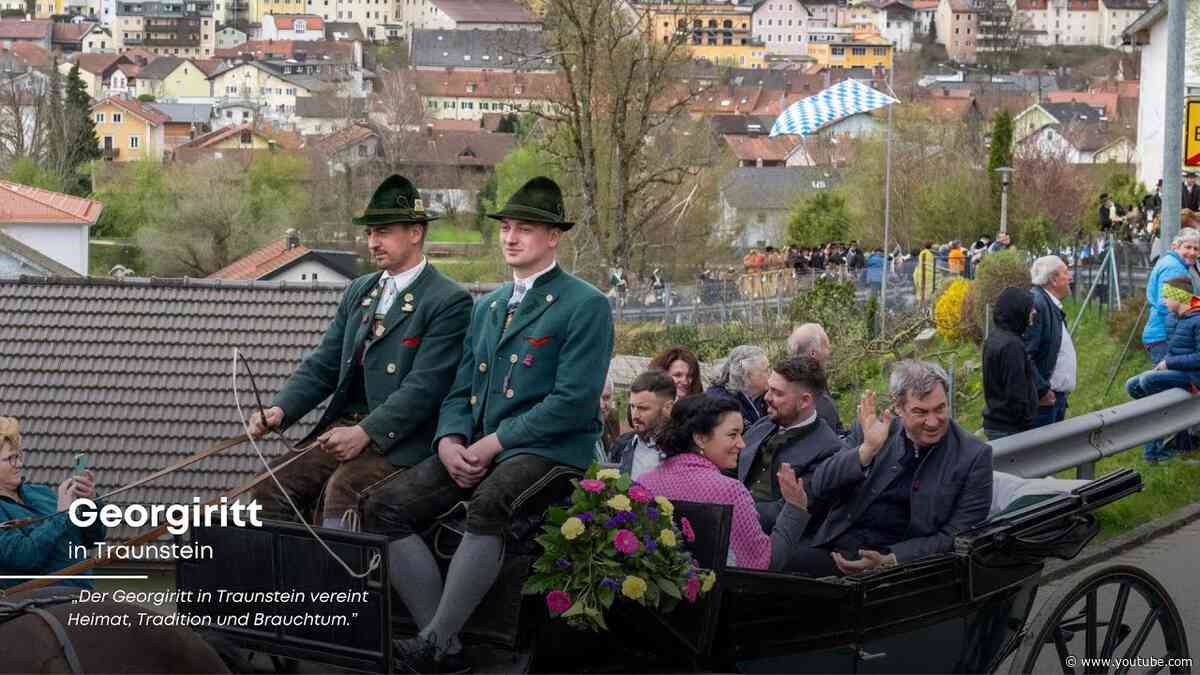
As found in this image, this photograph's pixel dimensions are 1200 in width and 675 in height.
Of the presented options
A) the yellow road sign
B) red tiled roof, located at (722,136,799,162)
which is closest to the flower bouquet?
the yellow road sign

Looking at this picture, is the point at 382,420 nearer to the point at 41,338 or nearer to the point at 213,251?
the point at 41,338

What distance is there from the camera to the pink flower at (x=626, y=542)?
237 inches

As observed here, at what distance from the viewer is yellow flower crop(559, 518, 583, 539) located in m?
6.06

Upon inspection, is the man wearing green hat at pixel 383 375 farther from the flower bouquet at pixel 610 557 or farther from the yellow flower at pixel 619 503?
the yellow flower at pixel 619 503

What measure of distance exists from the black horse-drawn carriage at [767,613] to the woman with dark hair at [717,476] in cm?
37

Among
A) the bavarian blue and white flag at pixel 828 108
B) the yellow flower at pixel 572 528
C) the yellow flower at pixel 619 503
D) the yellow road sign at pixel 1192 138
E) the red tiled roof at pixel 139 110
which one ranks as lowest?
the yellow flower at pixel 572 528

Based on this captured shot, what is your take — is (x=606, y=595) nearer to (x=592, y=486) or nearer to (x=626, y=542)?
(x=626, y=542)

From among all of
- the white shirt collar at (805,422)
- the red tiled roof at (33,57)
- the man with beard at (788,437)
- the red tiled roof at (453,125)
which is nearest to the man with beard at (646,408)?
the man with beard at (788,437)

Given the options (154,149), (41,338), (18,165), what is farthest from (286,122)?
(41,338)

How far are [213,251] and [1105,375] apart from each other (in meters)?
79.4

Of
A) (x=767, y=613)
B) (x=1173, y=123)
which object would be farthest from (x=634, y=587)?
(x=1173, y=123)

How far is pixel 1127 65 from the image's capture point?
192750mm

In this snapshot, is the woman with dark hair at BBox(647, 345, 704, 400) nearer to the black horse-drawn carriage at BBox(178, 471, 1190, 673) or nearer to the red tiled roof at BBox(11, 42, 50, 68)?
the black horse-drawn carriage at BBox(178, 471, 1190, 673)

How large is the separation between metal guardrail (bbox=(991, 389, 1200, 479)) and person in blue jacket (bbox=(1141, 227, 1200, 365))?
43.5 inches
